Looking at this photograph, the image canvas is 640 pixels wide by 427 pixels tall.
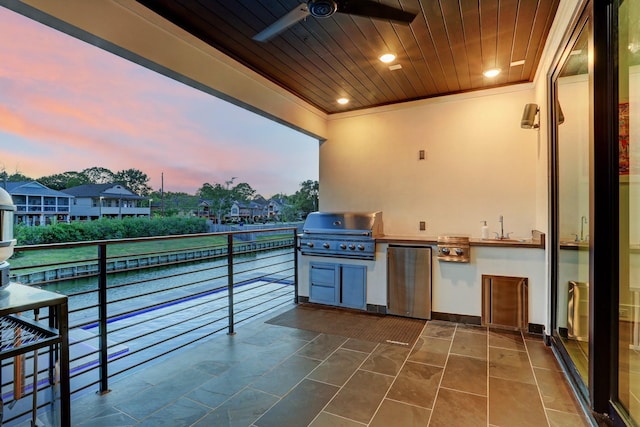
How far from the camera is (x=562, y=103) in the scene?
2.41 meters

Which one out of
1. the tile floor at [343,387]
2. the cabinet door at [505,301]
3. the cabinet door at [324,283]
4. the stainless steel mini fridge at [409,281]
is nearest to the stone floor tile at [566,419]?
the tile floor at [343,387]

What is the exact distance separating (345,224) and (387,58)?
1942mm

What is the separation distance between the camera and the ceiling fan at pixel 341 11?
190cm

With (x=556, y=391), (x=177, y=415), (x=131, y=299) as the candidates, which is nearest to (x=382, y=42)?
(x=556, y=391)

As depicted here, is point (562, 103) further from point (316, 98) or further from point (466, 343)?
point (316, 98)

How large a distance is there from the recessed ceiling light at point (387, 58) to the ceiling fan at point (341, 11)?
879mm

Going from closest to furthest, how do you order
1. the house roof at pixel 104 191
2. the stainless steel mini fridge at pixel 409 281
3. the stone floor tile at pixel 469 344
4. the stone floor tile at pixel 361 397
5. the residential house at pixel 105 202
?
1. the stone floor tile at pixel 361 397
2. the stone floor tile at pixel 469 344
3. the stainless steel mini fridge at pixel 409 281
4. the residential house at pixel 105 202
5. the house roof at pixel 104 191

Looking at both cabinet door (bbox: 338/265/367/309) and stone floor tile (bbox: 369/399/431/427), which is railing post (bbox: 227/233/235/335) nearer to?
cabinet door (bbox: 338/265/367/309)

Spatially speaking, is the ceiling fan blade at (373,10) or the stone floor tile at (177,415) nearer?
the stone floor tile at (177,415)

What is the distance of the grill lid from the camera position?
384cm

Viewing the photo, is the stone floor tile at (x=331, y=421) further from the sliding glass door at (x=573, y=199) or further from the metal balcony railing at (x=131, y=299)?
the sliding glass door at (x=573, y=199)

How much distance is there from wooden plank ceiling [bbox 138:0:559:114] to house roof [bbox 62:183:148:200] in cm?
390

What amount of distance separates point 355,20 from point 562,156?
196 cm

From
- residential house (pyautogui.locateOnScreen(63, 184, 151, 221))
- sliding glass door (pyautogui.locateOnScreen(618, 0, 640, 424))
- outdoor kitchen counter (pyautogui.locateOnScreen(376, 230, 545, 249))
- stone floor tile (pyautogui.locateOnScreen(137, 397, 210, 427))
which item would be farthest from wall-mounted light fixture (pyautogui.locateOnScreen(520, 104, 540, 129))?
residential house (pyautogui.locateOnScreen(63, 184, 151, 221))
